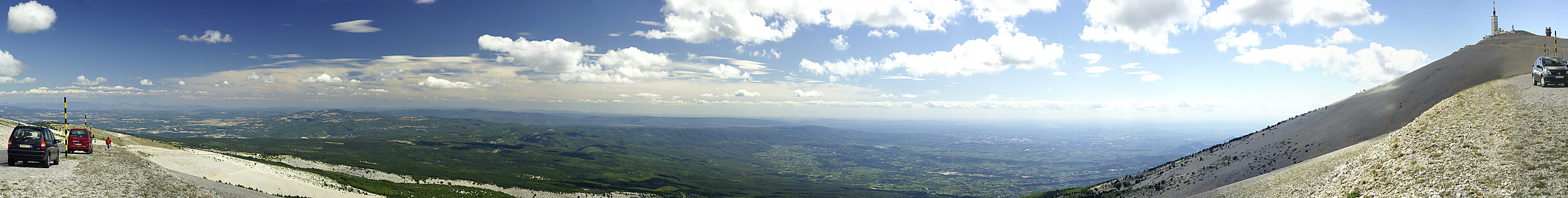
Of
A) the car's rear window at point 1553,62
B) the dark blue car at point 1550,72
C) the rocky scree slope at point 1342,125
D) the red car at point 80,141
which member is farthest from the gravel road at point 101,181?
the car's rear window at point 1553,62

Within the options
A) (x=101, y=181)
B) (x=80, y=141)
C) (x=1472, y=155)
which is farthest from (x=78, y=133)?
(x=1472, y=155)

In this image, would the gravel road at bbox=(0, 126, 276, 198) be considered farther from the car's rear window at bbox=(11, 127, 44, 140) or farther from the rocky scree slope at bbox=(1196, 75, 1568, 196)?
the rocky scree slope at bbox=(1196, 75, 1568, 196)

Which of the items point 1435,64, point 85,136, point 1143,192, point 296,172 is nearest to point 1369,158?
point 1143,192

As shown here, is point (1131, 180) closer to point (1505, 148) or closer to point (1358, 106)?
point (1358, 106)

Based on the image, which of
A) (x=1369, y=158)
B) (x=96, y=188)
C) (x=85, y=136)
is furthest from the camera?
(x=85, y=136)

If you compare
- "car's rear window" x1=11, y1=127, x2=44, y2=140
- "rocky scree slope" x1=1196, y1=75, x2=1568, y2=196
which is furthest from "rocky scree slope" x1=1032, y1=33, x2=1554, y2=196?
"car's rear window" x1=11, y1=127, x2=44, y2=140

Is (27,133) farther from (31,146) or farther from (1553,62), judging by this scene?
(1553,62)
